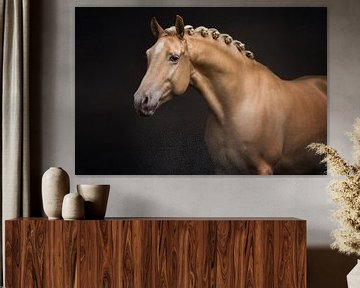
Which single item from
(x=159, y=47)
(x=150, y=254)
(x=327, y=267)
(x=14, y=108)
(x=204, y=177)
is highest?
(x=159, y=47)

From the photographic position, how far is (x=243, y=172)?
3.92 meters

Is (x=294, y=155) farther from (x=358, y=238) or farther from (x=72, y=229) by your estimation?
(x=72, y=229)

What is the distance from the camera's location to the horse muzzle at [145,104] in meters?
3.91

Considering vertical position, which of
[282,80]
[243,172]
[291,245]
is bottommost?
[291,245]

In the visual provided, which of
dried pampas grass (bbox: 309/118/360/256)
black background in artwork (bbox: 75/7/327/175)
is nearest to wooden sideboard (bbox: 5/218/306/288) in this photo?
dried pampas grass (bbox: 309/118/360/256)

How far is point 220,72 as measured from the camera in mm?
3965

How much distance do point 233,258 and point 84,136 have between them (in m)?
1.15

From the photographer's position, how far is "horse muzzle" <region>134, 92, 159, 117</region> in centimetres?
391

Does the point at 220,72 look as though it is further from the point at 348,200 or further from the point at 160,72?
the point at 348,200

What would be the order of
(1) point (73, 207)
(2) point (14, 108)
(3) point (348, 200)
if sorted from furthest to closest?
(2) point (14, 108)
(1) point (73, 207)
(3) point (348, 200)

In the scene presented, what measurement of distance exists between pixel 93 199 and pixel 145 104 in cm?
70

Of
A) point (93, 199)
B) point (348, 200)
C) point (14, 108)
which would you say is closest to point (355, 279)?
point (348, 200)

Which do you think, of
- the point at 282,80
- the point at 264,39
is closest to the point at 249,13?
the point at 264,39

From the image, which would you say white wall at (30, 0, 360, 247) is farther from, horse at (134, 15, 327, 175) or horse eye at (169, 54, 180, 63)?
horse eye at (169, 54, 180, 63)
